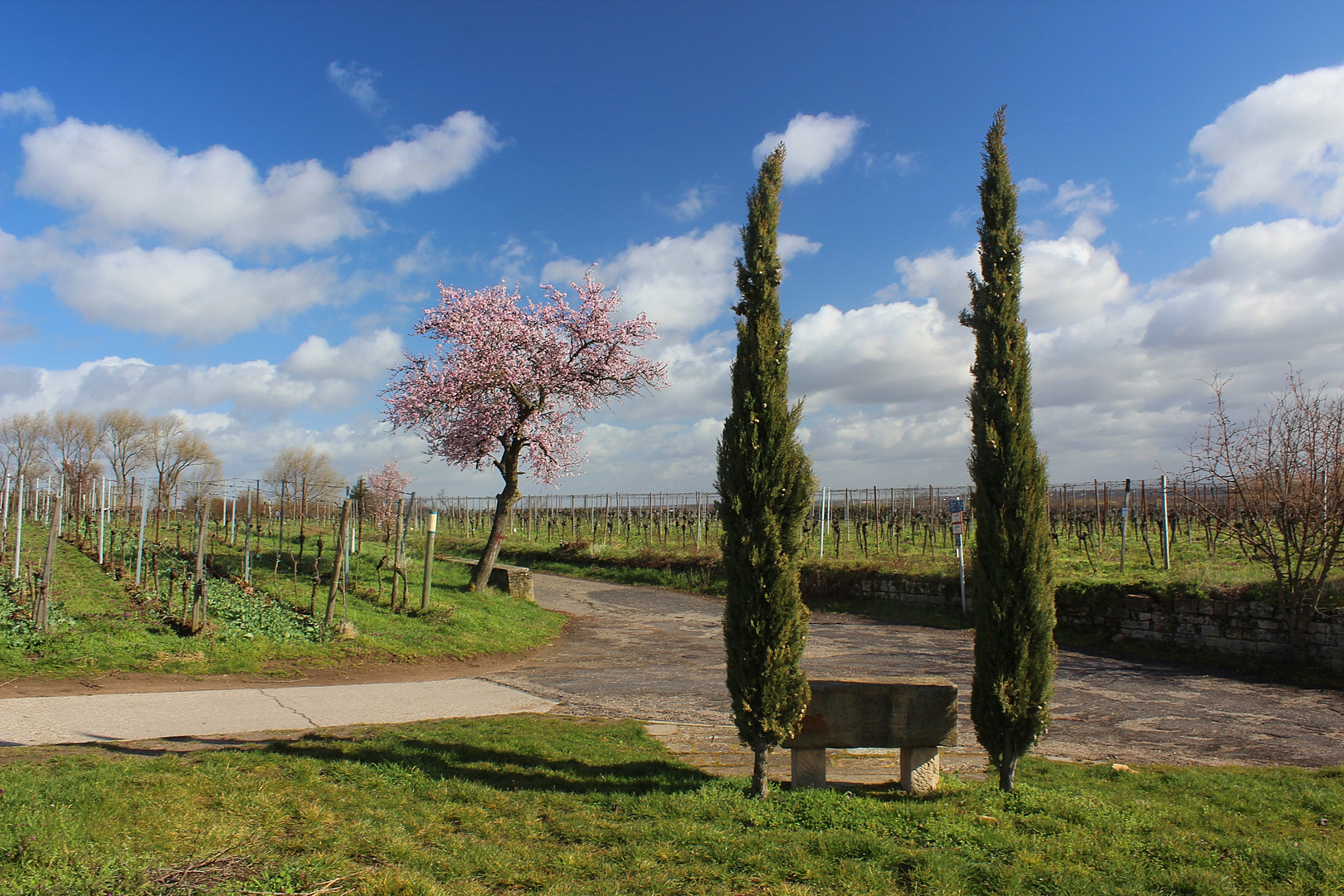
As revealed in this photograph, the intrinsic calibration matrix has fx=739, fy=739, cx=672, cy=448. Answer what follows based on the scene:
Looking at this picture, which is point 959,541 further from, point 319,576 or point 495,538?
point 319,576

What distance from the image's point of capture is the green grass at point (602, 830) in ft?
11.8

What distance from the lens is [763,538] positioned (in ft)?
17.8

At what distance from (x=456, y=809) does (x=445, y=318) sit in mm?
14617

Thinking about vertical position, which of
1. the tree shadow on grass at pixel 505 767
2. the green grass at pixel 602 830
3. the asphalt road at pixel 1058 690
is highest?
the green grass at pixel 602 830

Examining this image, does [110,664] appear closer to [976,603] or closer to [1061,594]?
[976,603]

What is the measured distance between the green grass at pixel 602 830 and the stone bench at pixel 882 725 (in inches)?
11.6

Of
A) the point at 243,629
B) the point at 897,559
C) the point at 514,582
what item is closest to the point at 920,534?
the point at 897,559

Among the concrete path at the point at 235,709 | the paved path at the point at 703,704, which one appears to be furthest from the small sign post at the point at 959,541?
the concrete path at the point at 235,709

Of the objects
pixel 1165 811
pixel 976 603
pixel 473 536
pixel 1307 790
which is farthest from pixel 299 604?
pixel 473 536

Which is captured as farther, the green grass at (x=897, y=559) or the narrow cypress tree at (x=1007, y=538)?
the green grass at (x=897, y=559)

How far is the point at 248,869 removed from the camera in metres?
3.52

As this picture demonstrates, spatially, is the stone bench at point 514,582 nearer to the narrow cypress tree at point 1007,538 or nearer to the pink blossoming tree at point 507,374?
the pink blossoming tree at point 507,374

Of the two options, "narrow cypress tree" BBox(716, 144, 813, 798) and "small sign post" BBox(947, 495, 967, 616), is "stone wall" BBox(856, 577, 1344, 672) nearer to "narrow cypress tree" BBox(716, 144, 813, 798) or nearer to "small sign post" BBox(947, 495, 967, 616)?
"small sign post" BBox(947, 495, 967, 616)

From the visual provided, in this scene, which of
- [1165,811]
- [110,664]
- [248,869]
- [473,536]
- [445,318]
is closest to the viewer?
[248,869]
